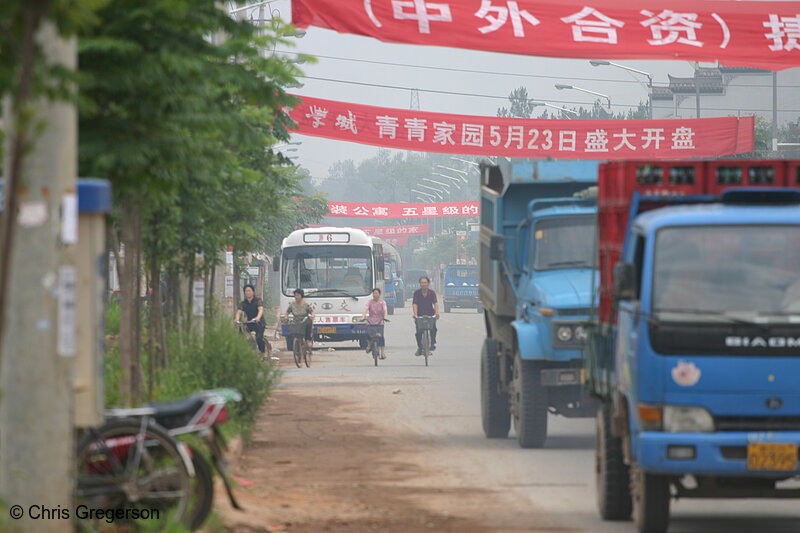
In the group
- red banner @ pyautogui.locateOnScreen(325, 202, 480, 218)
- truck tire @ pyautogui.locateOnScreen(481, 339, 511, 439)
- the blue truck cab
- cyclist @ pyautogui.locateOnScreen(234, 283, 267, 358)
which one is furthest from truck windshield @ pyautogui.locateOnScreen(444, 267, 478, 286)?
truck tire @ pyautogui.locateOnScreen(481, 339, 511, 439)

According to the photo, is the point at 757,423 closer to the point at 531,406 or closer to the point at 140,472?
the point at 140,472

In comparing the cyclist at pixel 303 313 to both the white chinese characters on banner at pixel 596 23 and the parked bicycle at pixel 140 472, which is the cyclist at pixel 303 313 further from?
the parked bicycle at pixel 140 472

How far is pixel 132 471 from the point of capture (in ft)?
26.6

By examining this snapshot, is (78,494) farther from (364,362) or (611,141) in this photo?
(611,141)

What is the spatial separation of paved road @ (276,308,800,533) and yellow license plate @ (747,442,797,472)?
126cm

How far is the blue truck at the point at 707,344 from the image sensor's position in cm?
867

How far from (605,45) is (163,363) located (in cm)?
756

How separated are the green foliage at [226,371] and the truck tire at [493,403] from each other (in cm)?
255

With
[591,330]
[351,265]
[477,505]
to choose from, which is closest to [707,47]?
[591,330]

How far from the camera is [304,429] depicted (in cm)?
1720

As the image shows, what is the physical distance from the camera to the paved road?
10.2m

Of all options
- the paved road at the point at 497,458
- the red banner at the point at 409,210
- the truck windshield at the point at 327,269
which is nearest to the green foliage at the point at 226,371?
the paved road at the point at 497,458

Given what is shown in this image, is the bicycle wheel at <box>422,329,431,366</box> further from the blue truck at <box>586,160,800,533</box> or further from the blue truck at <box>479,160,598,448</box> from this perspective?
the blue truck at <box>586,160,800,533</box>

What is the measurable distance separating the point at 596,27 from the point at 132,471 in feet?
41.4
